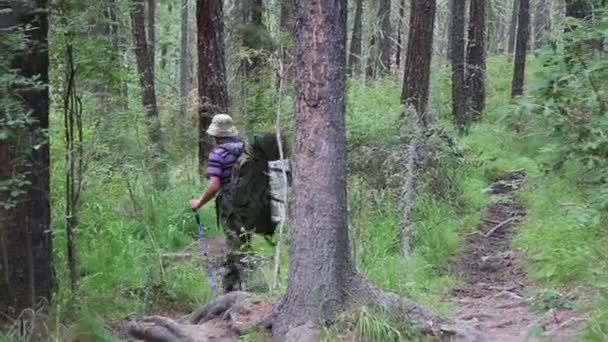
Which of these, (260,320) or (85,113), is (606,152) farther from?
(85,113)

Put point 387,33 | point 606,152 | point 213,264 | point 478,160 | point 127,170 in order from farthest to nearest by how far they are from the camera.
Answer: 1. point 387,33
2. point 478,160
3. point 127,170
4. point 213,264
5. point 606,152

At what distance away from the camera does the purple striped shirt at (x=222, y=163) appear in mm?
7504

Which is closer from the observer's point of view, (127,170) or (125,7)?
(125,7)

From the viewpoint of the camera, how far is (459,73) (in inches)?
672

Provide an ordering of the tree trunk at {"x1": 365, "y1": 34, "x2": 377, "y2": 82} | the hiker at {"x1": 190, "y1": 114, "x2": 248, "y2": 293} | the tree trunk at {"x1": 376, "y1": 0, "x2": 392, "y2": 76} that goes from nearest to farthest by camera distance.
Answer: the hiker at {"x1": 190, "y1": 114, "x2": 248, "y2": 293} → the tree trunk at {"x1": 376, "y1": 0, "x2": 392, "y2": 76} → the tree trunk at {"x1": 365, "y1": 34, "x2": 377, "y2": 82}

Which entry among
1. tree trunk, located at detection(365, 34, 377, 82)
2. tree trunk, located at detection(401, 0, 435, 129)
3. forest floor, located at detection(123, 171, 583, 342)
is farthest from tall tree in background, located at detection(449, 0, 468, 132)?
tree trunk, located at detection(365, 34, 377, 82)

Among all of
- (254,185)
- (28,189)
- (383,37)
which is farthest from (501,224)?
(383,37)

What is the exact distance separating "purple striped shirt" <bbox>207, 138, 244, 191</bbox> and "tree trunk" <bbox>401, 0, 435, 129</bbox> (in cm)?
575

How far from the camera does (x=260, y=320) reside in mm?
5516

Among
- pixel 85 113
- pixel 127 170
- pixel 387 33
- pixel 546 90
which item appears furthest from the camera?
pixel 387 33

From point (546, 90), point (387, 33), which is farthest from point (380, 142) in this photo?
point (387, 33)

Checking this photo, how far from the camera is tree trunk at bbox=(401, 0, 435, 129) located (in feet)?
41.9

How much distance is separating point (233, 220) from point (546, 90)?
10.3 feet

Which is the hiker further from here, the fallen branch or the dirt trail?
the fallen branch
